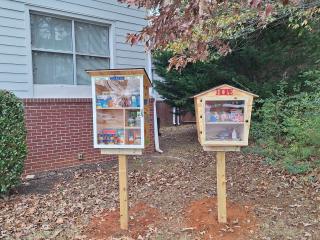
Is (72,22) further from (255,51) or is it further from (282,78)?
(282,78)

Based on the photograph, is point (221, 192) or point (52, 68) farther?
point (52, 68)

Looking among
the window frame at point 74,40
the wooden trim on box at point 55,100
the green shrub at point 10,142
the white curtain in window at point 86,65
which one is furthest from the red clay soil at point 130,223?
the white curtain in window at point 86,65

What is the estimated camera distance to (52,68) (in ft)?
24.2

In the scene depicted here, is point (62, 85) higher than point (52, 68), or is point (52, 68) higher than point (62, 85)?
point (52, 68)

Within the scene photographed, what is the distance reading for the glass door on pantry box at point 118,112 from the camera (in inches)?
180

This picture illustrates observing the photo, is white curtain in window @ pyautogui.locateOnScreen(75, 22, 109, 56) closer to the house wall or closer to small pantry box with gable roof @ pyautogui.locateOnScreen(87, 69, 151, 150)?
the house wall

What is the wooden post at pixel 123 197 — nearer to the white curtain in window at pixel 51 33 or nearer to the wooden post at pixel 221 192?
the wooden post at pixel 221 192

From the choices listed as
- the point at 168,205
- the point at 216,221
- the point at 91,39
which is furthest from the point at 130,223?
the point at 91,39

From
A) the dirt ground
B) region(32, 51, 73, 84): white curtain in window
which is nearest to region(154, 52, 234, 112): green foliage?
region(32, 51, 73, 84): white curtain in window

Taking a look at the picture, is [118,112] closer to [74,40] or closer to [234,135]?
[234,135]

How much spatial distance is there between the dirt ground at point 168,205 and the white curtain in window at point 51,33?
2.43 metres

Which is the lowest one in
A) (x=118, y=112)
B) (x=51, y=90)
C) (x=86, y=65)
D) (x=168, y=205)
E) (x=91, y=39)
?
(x=168, y=205)

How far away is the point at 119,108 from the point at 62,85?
3.22 m

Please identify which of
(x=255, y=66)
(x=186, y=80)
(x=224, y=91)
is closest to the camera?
(x=224, y=91)
